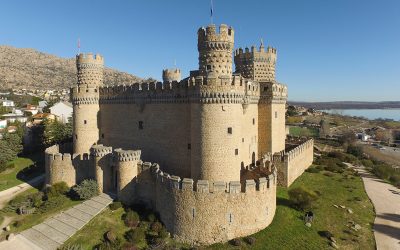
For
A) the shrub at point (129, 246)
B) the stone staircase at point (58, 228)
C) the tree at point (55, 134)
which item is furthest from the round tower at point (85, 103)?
the shrub at point (129, 246)

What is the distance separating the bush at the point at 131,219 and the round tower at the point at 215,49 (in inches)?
518

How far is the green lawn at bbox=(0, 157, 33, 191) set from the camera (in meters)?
38.7

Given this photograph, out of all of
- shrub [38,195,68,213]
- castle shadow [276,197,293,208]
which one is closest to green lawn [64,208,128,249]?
shrub [38,195,68,213]

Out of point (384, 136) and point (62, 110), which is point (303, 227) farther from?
point (384, 136)

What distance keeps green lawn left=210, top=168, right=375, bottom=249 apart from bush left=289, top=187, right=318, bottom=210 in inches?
25.5

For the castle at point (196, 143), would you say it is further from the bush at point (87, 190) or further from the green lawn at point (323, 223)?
the green lawn at point (323, 223)

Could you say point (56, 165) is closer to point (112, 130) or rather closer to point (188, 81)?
point (112, 130)

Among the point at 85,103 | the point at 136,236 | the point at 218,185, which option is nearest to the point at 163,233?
the point at 136,236

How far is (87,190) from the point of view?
2870 cm

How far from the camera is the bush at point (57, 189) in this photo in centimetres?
3077

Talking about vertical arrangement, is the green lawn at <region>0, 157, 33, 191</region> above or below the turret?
below

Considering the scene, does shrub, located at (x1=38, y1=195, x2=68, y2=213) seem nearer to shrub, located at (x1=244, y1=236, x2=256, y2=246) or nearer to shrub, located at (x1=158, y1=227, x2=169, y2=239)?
shrub, located at (x1=158, y1=227, x2=169, y2=239)

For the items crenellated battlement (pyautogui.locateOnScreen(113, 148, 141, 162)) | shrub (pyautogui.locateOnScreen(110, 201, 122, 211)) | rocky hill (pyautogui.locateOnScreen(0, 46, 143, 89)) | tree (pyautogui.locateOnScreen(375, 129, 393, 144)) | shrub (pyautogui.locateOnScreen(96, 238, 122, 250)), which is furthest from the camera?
rocky hill (pyautogui.locateOnScreen(0, 46, 143, 89))

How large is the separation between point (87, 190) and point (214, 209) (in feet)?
43.7
